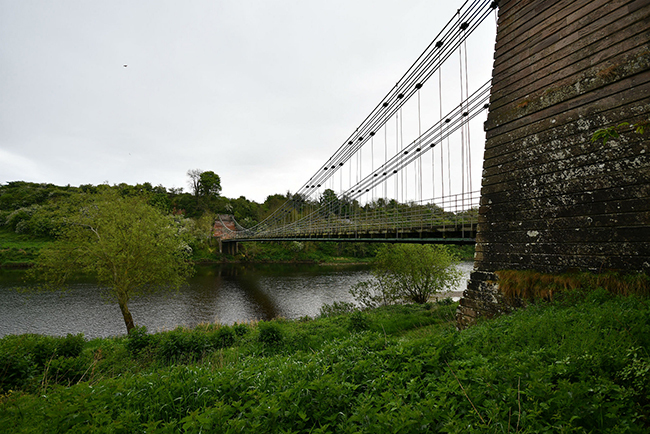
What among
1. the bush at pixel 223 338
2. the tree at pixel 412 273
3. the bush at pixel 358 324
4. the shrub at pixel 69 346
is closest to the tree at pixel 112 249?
the bush at pixel 223 338

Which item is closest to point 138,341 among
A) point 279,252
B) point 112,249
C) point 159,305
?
point 112,249

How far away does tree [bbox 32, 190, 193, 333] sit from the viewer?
32.9 ft

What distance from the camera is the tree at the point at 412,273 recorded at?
1438cm

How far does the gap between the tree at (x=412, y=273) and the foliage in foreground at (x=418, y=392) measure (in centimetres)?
1101

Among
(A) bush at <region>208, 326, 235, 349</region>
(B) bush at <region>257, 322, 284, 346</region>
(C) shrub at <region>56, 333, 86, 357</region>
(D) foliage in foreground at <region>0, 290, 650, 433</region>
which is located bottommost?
(A) bush at <region>208, 326, 235, 349</region>

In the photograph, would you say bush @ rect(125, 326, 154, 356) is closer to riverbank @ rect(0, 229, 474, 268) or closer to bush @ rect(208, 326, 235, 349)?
bush @ rect(208, 326, 235, 349)

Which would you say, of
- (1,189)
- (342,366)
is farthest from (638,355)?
(1,189)

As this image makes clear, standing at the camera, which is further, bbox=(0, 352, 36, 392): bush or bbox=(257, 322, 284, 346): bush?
bbox=(257, 322, 284, 346): bush

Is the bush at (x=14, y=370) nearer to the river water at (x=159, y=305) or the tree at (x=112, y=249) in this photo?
the tree at (x=112, y=249)

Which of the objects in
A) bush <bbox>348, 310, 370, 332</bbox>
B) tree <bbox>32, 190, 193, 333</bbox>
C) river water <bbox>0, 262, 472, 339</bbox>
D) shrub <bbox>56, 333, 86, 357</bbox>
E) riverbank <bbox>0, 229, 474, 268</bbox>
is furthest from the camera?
riverbank <bbox>0, 229, 474, 268</bbox>

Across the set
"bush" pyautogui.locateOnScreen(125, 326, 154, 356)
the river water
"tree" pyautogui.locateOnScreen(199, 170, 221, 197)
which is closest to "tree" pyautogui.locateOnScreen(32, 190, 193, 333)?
the river water

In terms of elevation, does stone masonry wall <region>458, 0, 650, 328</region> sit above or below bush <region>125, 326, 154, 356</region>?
above

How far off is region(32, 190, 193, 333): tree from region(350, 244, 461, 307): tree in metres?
9.22

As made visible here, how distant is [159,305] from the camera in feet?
50.0
